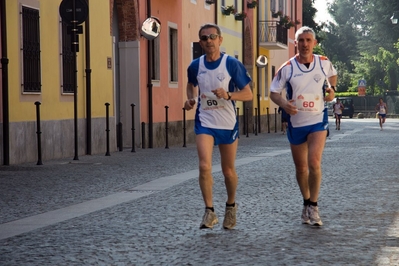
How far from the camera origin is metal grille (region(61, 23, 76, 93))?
2120 centimetres

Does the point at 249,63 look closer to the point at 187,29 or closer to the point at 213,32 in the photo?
the point at 187,29

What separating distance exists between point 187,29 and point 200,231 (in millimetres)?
23445

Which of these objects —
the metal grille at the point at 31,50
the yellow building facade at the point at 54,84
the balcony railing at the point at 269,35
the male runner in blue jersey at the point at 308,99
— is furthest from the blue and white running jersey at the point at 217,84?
the balcony railing at the point at 269,35

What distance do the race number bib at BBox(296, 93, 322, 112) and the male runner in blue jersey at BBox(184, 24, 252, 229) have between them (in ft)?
1.90

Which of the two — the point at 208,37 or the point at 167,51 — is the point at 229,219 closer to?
the point at 208,37

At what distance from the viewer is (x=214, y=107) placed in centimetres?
884

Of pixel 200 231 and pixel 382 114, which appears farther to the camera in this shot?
pixel 382 114

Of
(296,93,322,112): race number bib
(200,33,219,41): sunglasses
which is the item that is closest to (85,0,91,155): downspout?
(296,93,322,112): race number bib

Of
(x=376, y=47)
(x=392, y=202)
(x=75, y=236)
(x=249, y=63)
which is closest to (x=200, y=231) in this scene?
(x=75, y=236)

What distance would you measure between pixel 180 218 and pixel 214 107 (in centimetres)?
135

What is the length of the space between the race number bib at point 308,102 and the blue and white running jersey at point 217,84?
0.59 m

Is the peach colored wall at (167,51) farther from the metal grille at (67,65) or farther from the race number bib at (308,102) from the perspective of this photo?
the race number bib at (308,102)

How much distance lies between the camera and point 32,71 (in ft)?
63.6

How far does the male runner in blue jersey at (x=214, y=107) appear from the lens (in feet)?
28.6
